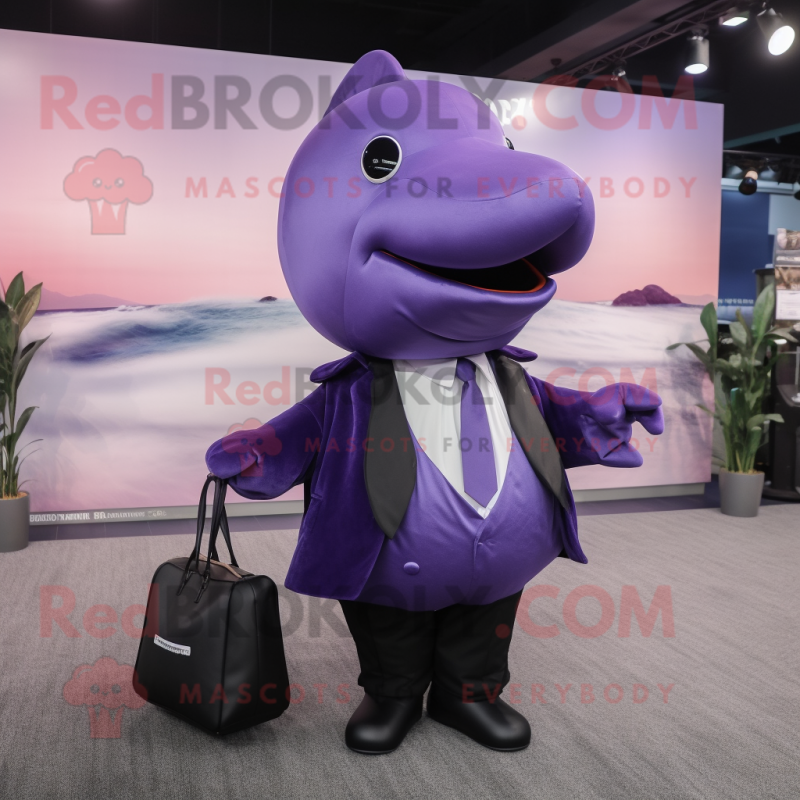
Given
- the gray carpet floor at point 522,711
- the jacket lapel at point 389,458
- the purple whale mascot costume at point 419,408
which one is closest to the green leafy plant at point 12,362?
the gray carpet floor at point 522,711

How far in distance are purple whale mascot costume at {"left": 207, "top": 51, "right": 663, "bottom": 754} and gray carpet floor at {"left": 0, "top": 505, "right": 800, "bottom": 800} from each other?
0.46 ft

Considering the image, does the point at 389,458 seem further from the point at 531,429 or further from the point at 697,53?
the point at 697,53

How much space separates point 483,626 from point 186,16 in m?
4.63

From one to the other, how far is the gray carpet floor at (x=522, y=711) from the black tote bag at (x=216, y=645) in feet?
0.51

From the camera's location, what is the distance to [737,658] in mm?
2457

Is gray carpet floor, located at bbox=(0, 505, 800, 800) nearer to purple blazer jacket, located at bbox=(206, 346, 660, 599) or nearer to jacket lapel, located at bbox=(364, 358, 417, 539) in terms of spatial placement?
purple blazer jacket, located at bbox=(206, 346, 660, 599)

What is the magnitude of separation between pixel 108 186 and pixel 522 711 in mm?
3192

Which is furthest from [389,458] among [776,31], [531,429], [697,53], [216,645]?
[697,53]

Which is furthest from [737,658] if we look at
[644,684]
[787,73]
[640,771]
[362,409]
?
[787,73]

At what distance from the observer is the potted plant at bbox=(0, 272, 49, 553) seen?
3.47 meters

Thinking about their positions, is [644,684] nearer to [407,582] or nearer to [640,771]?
[640,771]

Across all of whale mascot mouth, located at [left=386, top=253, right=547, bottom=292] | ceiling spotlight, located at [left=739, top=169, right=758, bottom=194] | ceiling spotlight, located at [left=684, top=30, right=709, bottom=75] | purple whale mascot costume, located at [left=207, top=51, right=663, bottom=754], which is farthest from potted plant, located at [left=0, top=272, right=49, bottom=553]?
ceiling spotlight, located at [left=739, top=169, right=758, bottom=194]

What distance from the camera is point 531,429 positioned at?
181 cm

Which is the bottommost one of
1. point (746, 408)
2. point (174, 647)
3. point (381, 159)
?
point (174, 647)
